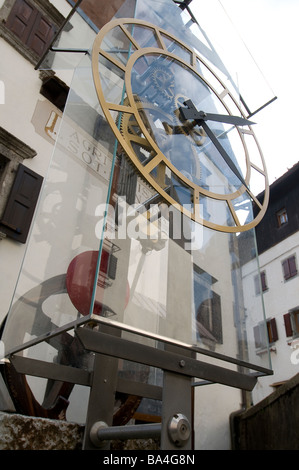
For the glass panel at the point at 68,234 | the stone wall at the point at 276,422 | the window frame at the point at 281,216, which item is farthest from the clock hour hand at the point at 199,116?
the window frame at the point at 281,216

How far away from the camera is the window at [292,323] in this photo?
1063 cm

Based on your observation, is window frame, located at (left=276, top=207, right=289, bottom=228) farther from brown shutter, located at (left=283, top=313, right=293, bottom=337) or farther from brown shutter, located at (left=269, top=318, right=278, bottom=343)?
brown shutter, located at (left=269, top=318, right=278, bottom=343)

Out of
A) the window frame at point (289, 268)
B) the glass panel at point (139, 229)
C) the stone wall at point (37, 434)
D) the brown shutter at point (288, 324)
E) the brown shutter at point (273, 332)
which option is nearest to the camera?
the stone wall at point (37, 434)

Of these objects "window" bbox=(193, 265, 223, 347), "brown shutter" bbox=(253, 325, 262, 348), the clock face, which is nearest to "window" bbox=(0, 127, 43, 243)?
the clock face

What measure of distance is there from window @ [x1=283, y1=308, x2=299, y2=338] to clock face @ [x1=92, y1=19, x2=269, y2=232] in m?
9.48

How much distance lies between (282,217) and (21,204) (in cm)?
1103

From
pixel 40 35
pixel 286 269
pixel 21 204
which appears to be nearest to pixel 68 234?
pixel 21 204

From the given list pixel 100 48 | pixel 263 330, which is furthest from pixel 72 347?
pixel 100 48

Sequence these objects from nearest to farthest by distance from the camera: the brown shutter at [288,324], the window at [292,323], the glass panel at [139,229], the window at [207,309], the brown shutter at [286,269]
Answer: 1. the glass panel at [139,229]
2. the window at [207,309]
3. the window at [292,323]
4. the brown shutter at [288,324]
5. the brown shutter at [286,269]

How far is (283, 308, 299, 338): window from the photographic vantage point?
419 inches

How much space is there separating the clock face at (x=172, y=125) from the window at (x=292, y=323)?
31.1 ft

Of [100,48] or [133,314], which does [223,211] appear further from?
[100,48]

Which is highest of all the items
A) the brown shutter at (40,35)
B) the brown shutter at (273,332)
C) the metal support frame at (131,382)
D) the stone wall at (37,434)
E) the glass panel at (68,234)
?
the brown shutter at (40,35)

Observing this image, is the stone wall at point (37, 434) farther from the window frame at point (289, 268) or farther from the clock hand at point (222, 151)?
the window frame at point (289, 268)
